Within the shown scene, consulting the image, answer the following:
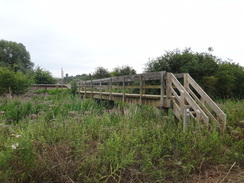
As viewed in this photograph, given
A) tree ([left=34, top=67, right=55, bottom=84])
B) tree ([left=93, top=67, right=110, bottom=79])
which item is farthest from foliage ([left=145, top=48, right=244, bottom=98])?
tree ([left=34, top=67, right=55, bottom=84])

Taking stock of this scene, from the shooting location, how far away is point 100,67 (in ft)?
129

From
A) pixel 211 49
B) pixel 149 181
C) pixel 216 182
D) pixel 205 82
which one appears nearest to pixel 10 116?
pixel 149 181

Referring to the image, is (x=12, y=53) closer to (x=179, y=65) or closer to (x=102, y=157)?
(x=179, y=65)

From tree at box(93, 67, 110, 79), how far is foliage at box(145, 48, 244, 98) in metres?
21.6

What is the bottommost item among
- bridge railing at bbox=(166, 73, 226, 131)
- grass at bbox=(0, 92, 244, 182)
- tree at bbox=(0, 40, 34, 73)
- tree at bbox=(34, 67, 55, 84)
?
grass at bbox=(0, 92, 244, 182)

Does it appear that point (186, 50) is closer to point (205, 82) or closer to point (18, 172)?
point (205, 82)

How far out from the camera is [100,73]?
126 feet

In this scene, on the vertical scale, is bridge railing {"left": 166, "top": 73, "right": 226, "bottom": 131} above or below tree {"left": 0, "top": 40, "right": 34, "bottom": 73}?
below

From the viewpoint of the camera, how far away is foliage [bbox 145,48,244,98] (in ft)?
52.1

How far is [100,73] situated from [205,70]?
24.0m

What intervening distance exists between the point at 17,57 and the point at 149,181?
178 feet

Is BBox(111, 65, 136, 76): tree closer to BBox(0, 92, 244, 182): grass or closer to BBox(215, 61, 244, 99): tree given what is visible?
BBox(215, 61, 244, 99): tree

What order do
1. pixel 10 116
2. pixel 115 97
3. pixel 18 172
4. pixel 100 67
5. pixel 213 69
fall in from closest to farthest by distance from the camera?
pixel 18 172 < pixel 10 116 < pixel 115 97 < pixel 213 69 < pixel 100 67

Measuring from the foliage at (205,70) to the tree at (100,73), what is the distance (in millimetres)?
21585
